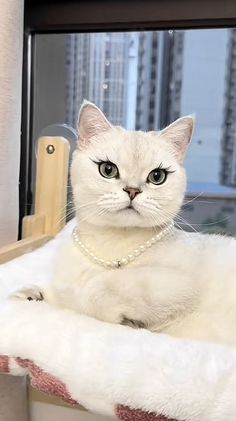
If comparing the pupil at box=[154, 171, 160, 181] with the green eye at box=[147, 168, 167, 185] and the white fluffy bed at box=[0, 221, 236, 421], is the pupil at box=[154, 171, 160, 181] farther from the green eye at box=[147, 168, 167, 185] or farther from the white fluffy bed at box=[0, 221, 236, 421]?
the white fluffy bed at box=[0, 221, 236, 421]

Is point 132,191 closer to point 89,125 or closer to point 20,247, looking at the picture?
point 89,125

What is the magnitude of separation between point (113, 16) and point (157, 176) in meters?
0.77

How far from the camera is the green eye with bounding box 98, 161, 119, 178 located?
Answer: 674 millimetres

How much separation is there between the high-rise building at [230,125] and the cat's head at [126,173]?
874 mm

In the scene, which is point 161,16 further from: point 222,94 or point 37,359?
point 37,359

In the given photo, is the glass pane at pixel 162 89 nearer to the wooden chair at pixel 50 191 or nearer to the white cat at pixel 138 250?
the wooden chair at pixel 50 191

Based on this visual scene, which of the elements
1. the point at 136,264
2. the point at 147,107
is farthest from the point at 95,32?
the point at 136,264

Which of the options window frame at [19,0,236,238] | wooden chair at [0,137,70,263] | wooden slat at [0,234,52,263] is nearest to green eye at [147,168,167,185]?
wooden slat at [0,234,52,263]

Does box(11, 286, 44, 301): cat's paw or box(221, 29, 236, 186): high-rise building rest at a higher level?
box(221, 29, 236, 186): high-rise building

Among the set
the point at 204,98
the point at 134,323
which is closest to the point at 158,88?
the point at 204,98

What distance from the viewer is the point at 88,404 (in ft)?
1.75

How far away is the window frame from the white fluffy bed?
0.87 metres

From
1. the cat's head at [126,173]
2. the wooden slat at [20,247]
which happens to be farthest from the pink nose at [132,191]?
Result: the wooden slat at [20,247]

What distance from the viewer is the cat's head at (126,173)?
653 mm
